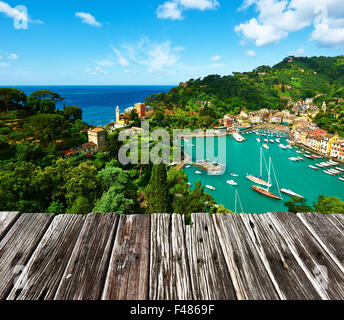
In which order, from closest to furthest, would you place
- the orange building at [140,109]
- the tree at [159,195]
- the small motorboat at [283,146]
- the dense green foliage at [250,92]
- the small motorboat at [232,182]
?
1. the tree at [159,195]
2. the small motorboat at [232,182]
3. the small motorboat at [283,146]
4. the orange building at [140,109]
5. the dense green foliage at [250,92]

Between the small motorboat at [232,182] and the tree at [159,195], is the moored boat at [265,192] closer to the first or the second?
the small motorboat at [232,182]

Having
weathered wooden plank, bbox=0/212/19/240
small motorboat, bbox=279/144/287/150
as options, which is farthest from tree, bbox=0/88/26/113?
small motorboat, bbox=279/144/287/150

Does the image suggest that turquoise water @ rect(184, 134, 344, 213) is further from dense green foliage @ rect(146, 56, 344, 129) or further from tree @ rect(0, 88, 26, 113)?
tree @ rect(0, 88, 26, 113)

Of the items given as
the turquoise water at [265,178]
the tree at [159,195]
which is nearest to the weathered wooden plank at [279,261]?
the tree at [159,195]

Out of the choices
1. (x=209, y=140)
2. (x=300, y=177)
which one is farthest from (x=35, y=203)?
(x=209, y=140)

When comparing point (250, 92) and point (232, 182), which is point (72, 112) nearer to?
point (232, 182)

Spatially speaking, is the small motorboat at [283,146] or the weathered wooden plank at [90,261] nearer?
→ the weathered wooden plank at [90,261]
